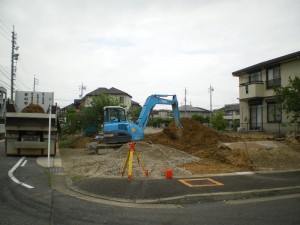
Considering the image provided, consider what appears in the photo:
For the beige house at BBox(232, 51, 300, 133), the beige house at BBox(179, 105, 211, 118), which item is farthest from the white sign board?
the beige house at BBox(179, 105, 211, 118)

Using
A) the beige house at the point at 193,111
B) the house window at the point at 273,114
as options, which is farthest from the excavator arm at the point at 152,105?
the beige house at the point at 193,111

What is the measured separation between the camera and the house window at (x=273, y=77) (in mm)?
22750

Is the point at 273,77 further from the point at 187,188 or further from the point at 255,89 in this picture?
the point at 187,188

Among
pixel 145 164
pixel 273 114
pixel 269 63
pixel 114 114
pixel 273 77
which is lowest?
pixel 145 164

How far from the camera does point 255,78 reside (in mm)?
25500

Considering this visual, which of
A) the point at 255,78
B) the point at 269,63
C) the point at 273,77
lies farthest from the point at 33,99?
the point at 255,78

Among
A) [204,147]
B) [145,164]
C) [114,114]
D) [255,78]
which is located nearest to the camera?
[145,164]

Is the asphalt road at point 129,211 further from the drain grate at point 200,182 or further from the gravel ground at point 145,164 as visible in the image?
the gravel ground at point 145,164

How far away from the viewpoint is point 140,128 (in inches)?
692

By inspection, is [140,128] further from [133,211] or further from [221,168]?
[133,211]

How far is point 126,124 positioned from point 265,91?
13.0 m

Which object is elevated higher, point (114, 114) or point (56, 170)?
point (114, 114)

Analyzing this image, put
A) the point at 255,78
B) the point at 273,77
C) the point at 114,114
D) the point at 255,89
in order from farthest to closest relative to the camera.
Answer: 1. the point at 255,78
2. the point at 255,89
3. the point at 273,77
4. the point at 114,114

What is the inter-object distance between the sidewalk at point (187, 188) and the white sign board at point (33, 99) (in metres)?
9.36
